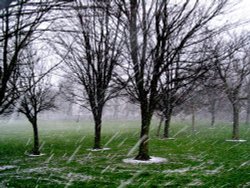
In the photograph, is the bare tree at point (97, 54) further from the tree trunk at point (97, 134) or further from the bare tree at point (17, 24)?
the bare tree at point (17, 24)

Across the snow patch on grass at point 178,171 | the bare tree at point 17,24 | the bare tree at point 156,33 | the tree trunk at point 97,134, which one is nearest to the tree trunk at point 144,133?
the bare tree at point 156,33

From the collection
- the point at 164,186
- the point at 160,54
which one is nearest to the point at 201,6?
the point at 160,54

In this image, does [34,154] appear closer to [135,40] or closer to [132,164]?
[132,164]

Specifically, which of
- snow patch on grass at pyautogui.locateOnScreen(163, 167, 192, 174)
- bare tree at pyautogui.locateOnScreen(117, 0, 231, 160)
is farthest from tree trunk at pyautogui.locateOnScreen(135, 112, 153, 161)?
snow patch on grass at pyautogui.locateOnScreen(163, 167, 192, 174)

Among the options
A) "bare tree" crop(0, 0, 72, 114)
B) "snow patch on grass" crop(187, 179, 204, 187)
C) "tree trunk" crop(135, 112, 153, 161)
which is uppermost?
"bare tree" crop(0, 0, 72, 114)

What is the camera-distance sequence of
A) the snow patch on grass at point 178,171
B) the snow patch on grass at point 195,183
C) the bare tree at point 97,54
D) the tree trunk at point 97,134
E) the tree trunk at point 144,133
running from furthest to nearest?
1. the tree trunk at point 97,134
2. the bare tree at point 97,54
3. the tree trunk at point 144,133
4. the snow patch on grass at point 178,171
5. the snow patch on grass at point 195,183

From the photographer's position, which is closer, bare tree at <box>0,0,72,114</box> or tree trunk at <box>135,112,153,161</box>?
bare tree at <box>0,0,72,114</box>

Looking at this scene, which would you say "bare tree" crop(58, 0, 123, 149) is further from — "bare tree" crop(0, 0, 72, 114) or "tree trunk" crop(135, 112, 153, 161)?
"bare tree" crop(0, 0, 72, 114)

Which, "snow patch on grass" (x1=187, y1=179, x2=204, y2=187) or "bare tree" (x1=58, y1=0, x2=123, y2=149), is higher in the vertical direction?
"bare tree" (x1=58, y1=0, x2=123, y2=149)

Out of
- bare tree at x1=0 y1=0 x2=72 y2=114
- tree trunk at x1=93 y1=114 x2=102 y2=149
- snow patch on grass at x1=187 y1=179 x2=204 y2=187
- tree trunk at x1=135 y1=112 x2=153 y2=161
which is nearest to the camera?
bare tree at x1=0 y1=0 x2=72 y2=114

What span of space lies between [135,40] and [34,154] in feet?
28.8

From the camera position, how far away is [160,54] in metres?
10.8

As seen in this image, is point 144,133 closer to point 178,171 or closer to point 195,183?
point 178,171

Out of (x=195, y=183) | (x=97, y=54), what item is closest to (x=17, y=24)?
(x=195, y=183)
